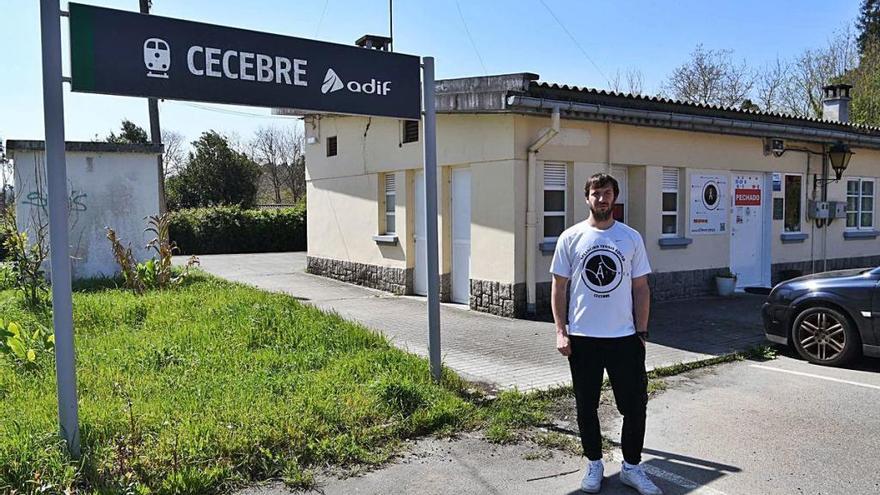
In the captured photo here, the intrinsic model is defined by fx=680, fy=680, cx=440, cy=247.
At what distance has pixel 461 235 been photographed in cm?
1132

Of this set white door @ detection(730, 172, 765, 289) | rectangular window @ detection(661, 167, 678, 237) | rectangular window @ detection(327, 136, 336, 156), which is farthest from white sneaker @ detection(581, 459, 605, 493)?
rectangular window @ detection(327, 136, 336, 156)

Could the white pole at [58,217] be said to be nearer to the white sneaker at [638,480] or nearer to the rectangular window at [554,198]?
the white sneaker at [638,480]

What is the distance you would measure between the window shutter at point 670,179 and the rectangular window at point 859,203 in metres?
5.68

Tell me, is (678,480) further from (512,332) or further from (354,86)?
(512,332)

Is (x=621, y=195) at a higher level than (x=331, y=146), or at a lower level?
lower

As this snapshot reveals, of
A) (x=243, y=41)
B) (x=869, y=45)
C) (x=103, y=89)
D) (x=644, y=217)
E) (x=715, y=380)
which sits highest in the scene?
(x=869, y=45)

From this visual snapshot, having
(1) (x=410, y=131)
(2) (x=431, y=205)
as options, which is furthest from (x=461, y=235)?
(2) (x=431, y=205)

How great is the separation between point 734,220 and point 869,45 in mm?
22825

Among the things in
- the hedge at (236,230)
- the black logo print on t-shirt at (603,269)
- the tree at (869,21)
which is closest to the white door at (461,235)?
the black logo print on t-shirt at (603,269)

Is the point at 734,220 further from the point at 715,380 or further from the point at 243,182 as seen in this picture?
the point at 243,182

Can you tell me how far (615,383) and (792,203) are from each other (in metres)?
11.8

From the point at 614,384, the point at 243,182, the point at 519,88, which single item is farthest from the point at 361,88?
the point at 243,182

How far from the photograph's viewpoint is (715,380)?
681 cm

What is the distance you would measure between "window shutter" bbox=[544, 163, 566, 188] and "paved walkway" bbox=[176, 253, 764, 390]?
7.38 feet
